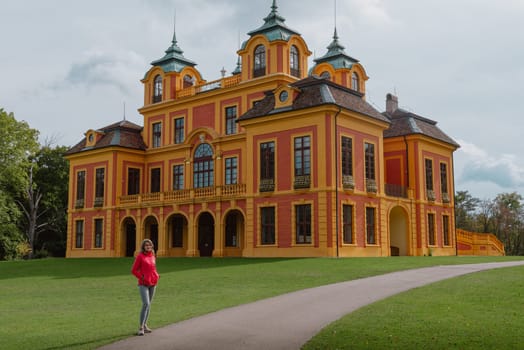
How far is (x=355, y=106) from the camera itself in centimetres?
3606

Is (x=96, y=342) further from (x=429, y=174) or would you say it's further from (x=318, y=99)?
(x=429, y=174)

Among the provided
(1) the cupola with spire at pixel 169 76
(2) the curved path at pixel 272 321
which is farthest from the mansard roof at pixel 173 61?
(2) the curved path at pixel 272 321

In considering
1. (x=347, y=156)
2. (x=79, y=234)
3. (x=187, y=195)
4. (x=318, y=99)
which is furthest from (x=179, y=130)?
(x=347, y=156)

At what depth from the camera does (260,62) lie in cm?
4125

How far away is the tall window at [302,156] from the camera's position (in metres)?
34.5

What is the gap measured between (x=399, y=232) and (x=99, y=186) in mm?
22861

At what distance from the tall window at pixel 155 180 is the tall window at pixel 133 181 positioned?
1.15 m

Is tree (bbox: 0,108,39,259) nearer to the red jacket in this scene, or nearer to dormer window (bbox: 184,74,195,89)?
dormer window (bbox: 184,74,195,89)

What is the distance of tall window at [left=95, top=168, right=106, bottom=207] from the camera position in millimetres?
46912

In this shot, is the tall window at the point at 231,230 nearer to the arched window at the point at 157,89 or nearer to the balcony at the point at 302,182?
the balcony at the point at 302,182

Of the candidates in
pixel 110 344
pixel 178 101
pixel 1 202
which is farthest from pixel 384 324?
pixel 1 202

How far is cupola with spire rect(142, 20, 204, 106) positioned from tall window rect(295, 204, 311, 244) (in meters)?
17.5

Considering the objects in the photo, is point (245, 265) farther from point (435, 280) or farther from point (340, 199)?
point (435, 280)

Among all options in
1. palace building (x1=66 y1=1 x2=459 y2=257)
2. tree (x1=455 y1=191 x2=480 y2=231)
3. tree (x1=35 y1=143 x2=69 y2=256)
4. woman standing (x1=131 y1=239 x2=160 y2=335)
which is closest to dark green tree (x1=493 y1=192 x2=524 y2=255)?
tree (x1=455 y1=191 x2=480 y2=231)
